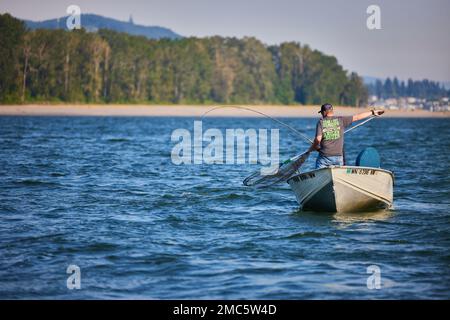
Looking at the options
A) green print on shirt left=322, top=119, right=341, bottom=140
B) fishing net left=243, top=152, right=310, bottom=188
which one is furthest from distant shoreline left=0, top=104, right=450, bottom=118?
green print on shirt left=322, top=119, right=341, bottom=140

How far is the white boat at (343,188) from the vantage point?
17250 millimetres

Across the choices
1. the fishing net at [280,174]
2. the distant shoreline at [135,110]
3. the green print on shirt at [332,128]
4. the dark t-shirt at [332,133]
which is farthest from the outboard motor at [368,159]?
the distant shoreline at [135,110]

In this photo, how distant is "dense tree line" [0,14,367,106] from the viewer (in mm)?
131875

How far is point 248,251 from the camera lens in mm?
14242

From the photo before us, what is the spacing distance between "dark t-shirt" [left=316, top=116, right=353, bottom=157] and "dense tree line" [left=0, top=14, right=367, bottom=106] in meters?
114

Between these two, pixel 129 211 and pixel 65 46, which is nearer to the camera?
pixel 129 211

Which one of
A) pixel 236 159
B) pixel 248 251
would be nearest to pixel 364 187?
pixel 248 251

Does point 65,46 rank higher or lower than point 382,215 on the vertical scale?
higher

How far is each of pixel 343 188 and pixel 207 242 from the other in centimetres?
380

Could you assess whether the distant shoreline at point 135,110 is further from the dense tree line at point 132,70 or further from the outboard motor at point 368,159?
the outboard motor at point 368,159

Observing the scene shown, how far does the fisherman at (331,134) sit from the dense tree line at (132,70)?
11378 cm

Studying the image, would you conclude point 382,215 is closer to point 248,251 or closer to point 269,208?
point 269,208

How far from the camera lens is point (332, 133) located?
56.9ft
